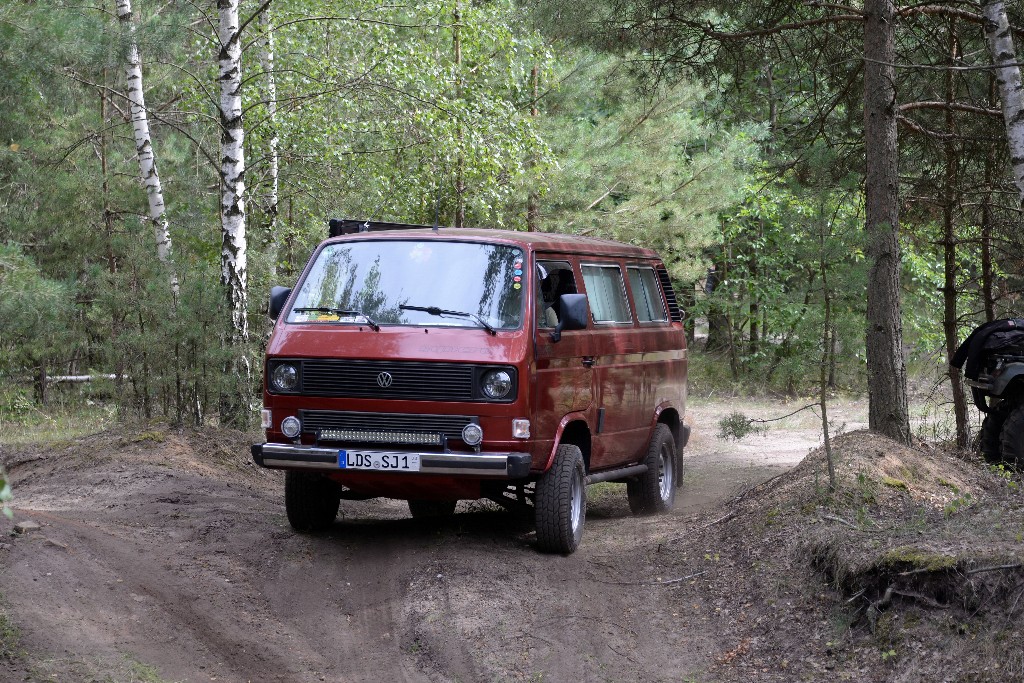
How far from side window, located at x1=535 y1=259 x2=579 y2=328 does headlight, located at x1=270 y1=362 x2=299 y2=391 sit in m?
1.78

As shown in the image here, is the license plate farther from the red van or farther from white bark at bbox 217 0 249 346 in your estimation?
white bark at bbox 217 0 249 346

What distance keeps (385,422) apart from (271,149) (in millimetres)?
10767

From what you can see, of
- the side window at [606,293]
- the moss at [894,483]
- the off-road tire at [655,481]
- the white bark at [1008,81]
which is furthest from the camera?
the off-road tire at [655,481]

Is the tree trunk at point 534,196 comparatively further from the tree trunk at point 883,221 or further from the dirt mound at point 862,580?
the dirt mound at point 862,580

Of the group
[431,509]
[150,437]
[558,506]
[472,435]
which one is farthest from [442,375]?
[150,437]

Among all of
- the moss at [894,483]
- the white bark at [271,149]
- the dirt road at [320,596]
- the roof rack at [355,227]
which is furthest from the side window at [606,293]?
the white bark at [271,149]

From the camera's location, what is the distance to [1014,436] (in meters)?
11.5

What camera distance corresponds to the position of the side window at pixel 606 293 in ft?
30.4

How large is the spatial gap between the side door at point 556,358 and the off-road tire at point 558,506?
227mm

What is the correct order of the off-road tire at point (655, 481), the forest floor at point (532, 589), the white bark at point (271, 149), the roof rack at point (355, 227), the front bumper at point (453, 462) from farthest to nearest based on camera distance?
the white bark at point (271, 149) → the off-road tire at point (655, 481) → the roof rack at point (355, 227) → the front bumper at point (453, 462) → the forest floor at point (532, 589)

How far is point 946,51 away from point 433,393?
8202 millimetres

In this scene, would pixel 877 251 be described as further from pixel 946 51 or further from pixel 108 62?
pixel 108 62

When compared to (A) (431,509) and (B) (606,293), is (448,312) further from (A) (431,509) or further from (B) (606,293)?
(A) (431,509)

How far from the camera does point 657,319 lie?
1074 cm
